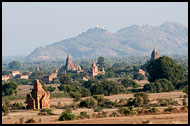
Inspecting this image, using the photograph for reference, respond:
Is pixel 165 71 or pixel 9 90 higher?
pixel 165 71

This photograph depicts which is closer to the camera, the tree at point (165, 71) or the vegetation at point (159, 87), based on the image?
the vegetation at point (159, 87)

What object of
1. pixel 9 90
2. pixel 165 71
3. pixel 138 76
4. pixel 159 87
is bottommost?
pixel 9 90

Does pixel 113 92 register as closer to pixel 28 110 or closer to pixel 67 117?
pixel 28 110

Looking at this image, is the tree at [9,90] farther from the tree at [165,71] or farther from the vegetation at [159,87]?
the tree at [165,71]

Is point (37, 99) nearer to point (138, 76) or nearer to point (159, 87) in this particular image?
point (159, 87)

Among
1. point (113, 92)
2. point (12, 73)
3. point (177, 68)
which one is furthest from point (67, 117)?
point (12, 73)

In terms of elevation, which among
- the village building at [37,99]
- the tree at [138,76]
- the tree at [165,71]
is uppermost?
the tree at [165,71]

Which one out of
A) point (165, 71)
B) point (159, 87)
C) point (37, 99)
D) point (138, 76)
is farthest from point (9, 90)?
point (138, 76)

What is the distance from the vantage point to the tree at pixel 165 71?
2744 inches

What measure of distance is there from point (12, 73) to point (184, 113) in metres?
111

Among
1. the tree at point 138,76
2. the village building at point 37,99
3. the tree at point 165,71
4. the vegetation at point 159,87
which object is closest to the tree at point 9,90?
the vegetation at point 159,87

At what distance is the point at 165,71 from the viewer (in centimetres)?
7019

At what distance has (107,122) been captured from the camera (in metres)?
29.7

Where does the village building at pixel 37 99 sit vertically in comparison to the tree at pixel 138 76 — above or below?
below
